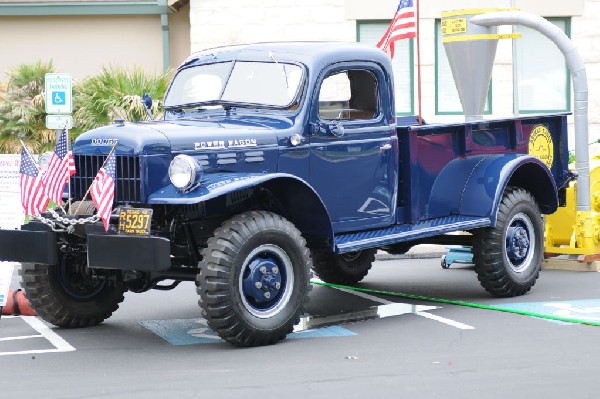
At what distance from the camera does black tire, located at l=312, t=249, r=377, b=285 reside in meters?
11.6

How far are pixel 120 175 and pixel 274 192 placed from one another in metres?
1.19

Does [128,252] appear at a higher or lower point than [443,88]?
lower

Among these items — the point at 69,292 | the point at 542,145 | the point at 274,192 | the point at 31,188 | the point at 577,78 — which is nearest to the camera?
the point at 31,188

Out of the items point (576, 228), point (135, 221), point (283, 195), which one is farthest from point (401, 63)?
point (135, 221)

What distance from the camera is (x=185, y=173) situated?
26.6ft

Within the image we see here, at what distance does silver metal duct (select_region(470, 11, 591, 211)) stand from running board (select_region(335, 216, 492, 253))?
245cm

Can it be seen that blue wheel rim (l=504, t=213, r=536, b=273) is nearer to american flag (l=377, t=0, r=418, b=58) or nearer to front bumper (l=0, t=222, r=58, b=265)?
american flag (l=377, t=0, r=418, b=58)

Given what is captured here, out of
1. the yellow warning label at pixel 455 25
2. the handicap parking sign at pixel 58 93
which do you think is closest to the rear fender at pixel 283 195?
the yellow warning label at pixel 455 25

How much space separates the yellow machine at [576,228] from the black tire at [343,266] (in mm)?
2246

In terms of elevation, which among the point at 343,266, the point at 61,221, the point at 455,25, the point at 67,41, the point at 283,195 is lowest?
the point at 343,266

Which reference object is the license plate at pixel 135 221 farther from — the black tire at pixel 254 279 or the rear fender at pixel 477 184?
the rear fender at pixel 477 184

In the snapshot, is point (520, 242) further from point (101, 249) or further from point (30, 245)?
point (30, 245)

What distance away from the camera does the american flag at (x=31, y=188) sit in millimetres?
8625

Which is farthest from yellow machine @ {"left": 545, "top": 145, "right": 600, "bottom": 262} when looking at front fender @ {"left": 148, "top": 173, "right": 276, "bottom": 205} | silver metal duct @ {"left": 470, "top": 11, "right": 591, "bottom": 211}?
front fender @ {"left": 148, "top": 173, "right": 276, "bottom": 205}
